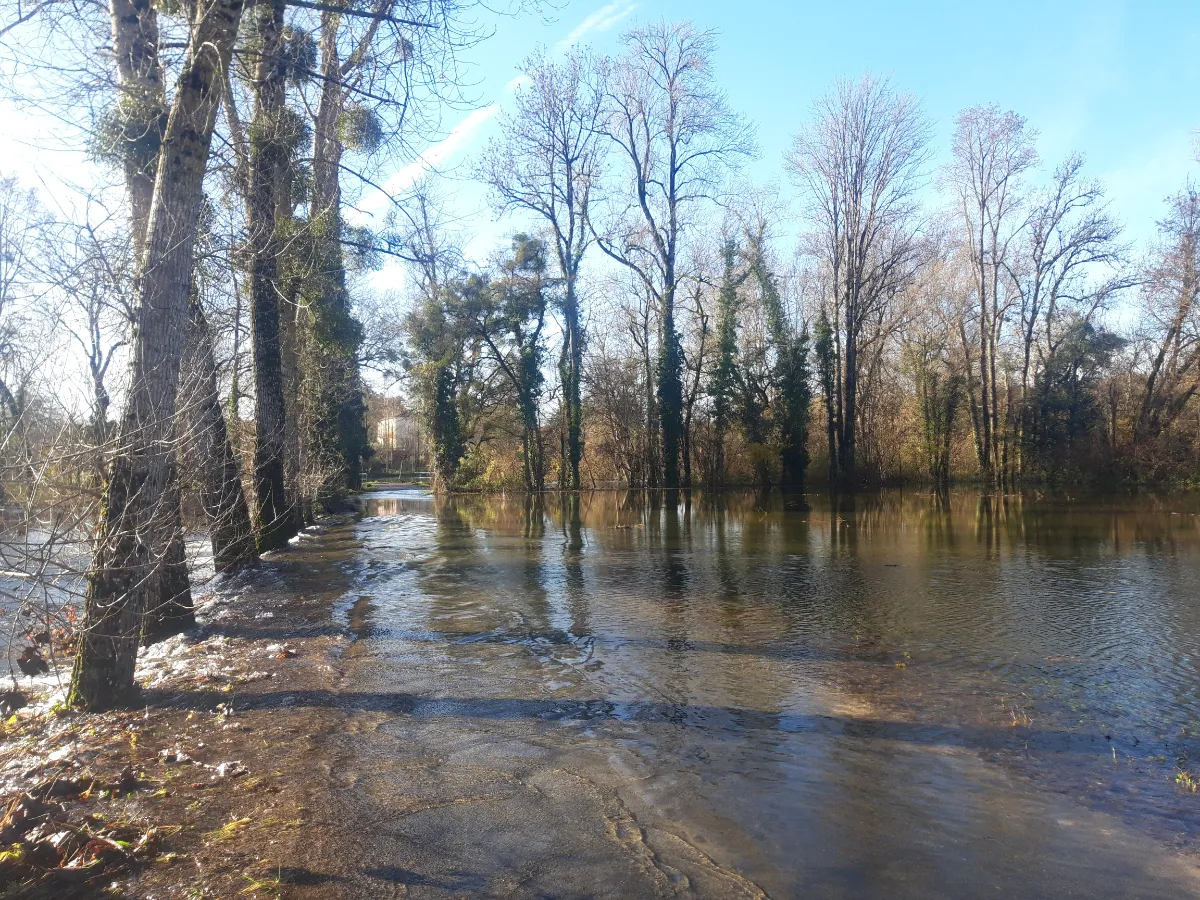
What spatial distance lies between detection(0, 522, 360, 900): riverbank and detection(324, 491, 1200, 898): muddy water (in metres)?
0.28

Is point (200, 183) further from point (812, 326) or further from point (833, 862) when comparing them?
point (812, 326)

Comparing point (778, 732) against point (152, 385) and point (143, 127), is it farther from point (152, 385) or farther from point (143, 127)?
point (143, 127)

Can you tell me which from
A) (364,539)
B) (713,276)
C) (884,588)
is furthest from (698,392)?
(884,588)

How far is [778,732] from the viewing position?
495 centimetres

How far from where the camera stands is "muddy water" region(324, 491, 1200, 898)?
3355 mm

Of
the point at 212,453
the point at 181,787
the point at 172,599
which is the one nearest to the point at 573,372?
the point at 212,453

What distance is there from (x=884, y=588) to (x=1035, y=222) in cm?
2959

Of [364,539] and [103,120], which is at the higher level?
[103,120]

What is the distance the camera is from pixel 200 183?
549 cm

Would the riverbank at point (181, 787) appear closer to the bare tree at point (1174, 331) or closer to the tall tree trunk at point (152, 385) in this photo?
the tall tree trunk at point (152, 385)

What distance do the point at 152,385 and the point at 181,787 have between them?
244 cm

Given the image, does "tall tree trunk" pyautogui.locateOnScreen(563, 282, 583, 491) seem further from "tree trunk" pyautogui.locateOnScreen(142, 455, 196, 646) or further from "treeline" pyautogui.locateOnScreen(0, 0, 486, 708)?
"tree trunk" pyautogui.locateOnScreen(142, 455, 196, 646)

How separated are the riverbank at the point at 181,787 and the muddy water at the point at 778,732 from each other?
0.93 feet

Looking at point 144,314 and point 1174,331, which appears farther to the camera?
point 1174,331
